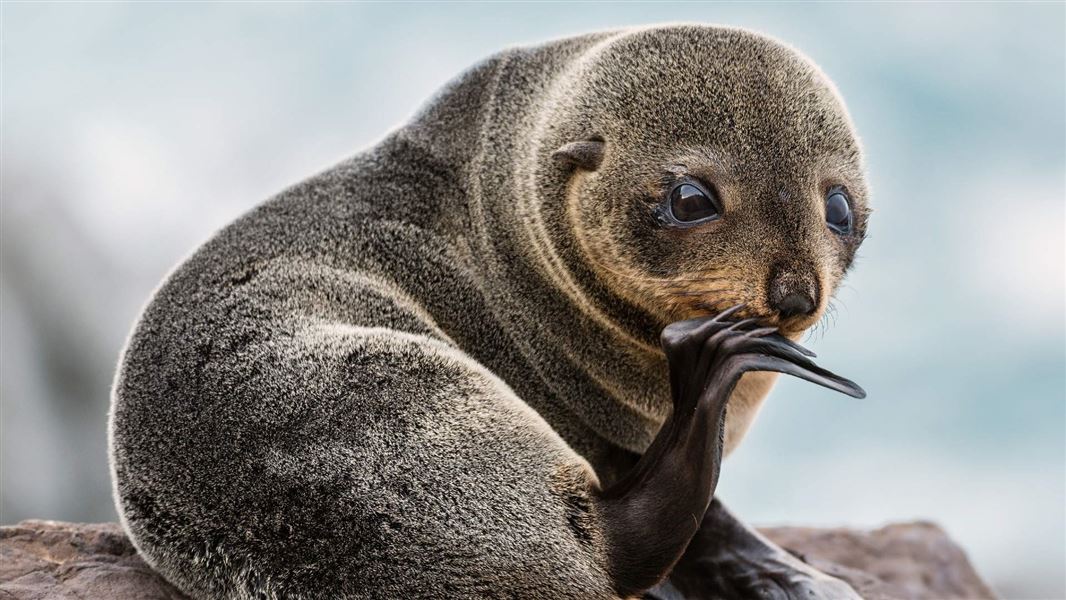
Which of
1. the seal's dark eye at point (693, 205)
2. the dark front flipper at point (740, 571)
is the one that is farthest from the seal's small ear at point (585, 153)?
the dark front flipper at point (740, 571)

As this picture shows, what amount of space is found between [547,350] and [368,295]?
76 cm

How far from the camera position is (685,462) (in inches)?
141

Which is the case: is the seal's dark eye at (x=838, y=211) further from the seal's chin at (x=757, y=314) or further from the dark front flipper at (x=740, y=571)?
the dark front flipper at (x=740, y=571)

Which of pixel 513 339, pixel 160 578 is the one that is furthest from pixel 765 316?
pixel 160 578

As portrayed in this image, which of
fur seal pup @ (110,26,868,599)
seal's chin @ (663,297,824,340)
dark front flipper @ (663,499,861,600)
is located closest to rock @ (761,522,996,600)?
dark front flipper @ (663,499,861,600)

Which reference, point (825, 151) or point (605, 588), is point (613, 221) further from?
point (605, 588)

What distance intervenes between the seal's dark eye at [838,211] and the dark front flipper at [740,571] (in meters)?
1.45

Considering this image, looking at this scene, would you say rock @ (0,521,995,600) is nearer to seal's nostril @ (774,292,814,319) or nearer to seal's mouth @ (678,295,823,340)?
seal's mouth @ (678,295,823,340)

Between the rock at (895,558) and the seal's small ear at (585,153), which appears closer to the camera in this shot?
Result: the seal's small ear at (585,153)

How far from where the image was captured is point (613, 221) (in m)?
4.19

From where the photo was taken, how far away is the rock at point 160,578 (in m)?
4.20

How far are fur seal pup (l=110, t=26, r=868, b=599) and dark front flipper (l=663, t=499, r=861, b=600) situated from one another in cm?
1

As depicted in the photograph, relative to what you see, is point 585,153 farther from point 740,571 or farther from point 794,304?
point 740,571

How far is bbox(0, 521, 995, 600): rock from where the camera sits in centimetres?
420
